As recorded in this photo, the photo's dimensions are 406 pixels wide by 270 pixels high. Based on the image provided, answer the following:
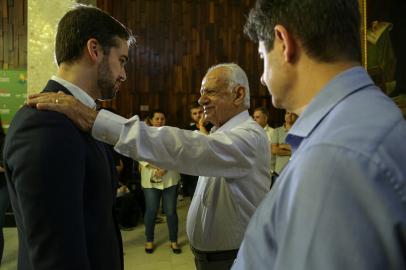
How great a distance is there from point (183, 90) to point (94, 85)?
6.52 metres

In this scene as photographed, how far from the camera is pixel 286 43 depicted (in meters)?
0.75

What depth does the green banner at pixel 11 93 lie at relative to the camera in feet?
21.6

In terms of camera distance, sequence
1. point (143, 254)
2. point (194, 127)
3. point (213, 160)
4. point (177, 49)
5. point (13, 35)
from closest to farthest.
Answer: point (213, 160)
point (143, 254)
point (194, 127)
point (13, 35)
point (177, 49)

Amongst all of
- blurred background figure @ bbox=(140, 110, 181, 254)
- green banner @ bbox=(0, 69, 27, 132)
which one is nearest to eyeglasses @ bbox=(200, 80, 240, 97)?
blurred background figure @ bbox=(140, 110, 181, 254)

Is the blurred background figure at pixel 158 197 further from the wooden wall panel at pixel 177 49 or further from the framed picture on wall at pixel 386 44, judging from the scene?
the wooden wall panel at pixel 177 49

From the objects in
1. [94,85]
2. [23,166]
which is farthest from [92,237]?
[94,85]

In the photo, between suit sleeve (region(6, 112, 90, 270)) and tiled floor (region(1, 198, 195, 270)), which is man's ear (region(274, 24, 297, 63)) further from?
tiled floor (region(1, 198, 195, 270))

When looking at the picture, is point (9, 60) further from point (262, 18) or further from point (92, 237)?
point (262, 18)

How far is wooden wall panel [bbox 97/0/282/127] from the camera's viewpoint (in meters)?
7.58

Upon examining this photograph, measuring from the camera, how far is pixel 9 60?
22.7ft

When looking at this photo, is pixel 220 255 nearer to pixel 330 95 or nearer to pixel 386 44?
pixel 330 95

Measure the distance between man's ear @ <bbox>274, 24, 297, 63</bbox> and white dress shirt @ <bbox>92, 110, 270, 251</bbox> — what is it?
0.76 m

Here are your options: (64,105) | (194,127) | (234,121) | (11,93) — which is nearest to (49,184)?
(64,105)

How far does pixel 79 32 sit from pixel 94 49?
7cm
